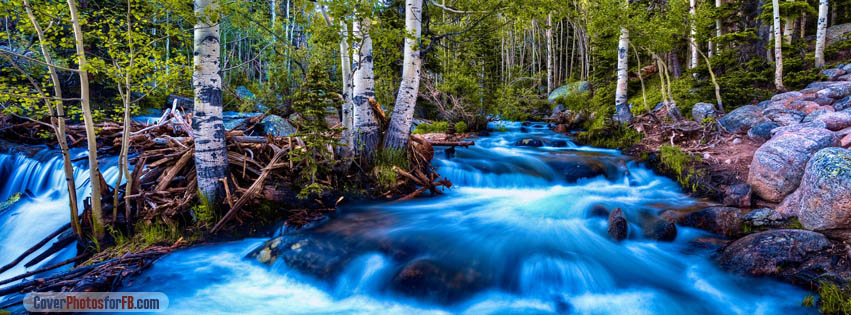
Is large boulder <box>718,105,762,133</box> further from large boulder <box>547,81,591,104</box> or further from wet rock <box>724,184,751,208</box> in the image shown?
large boulder <box>547,81,591,104</box>

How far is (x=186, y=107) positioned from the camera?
47.0 feet

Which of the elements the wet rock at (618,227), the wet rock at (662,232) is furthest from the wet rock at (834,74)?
the wet rock at (618,227)

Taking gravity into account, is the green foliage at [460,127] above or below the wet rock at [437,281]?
above

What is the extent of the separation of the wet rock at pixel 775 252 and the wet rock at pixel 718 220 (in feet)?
2.43

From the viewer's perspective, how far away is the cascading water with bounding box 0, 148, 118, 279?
16.8 ft

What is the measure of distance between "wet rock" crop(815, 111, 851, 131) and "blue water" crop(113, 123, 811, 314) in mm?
3045

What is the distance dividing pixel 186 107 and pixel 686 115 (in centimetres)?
1778

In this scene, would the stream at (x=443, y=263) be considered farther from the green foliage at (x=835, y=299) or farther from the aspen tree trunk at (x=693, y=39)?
the aspen tree trunk at (x=693, y=39)

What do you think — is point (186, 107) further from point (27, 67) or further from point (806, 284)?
point (806, 284)

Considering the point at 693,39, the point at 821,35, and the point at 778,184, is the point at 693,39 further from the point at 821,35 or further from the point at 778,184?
the point at 778,184

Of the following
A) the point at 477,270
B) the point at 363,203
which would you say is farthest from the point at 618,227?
the point at 363,203

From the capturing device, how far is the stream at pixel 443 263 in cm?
399

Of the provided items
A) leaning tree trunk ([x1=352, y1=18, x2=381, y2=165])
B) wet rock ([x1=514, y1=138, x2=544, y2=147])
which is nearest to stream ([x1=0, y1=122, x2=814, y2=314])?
leaning tree trunk ([x1=352, y1=18, x2=381, y2=165])

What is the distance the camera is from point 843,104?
7.88 m
